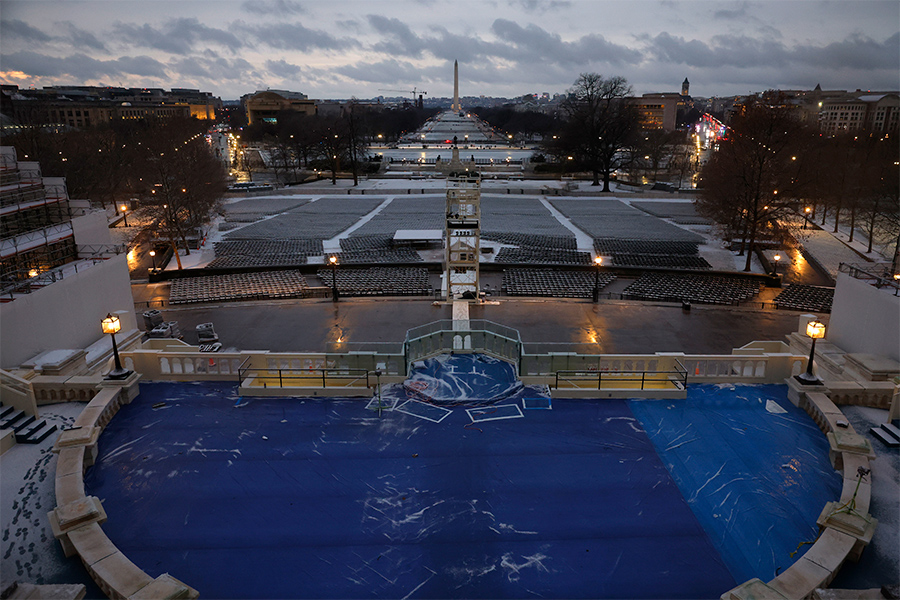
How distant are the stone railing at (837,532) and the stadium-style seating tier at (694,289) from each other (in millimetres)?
17900

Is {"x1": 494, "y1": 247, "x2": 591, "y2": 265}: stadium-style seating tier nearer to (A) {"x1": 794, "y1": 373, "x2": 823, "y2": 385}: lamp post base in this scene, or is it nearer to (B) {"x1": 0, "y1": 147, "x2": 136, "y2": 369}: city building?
(B) {"x1": 0, "y1": 147, "x2": 136, "y2": 369}: city building

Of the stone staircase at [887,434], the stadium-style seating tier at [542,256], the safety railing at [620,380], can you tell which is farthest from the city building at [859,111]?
the stone staircase at [887,434]

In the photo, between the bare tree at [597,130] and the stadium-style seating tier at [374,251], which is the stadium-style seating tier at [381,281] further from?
the bare tree at [597,130]

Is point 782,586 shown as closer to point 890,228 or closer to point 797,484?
point 797,484

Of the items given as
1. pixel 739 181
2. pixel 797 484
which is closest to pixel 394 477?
pixel 797 484

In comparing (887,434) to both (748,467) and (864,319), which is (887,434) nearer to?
(748,467)

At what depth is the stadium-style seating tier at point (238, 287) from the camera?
94.6 ft

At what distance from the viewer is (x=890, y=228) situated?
139 feet

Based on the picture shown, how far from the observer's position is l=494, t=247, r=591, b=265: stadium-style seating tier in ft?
117

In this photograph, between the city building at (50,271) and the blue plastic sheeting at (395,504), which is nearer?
the blue plastic sheeting at (395,504)

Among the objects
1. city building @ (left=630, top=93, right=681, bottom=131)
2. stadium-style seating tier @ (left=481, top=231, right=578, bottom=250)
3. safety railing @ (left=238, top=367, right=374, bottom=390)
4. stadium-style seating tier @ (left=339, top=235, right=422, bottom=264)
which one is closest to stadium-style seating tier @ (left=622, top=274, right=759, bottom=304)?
stadium-style seating tier @ (left=481, top=231, right=578, bottom=250)

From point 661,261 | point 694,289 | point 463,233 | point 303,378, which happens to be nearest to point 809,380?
point 303,378

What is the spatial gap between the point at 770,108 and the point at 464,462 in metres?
40.1

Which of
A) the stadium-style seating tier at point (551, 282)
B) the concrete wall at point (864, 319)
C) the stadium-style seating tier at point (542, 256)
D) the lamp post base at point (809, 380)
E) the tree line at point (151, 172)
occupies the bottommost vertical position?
the stadium-style seating tier at point (551, 282)
